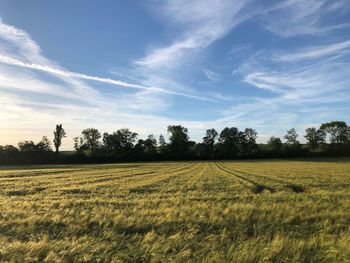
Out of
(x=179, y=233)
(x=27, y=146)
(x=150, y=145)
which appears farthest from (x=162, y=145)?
(x=179, y=233)

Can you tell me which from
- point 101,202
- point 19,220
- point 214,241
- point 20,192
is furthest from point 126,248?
point 20,192

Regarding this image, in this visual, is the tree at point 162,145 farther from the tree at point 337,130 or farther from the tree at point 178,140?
the tree at point 337,130

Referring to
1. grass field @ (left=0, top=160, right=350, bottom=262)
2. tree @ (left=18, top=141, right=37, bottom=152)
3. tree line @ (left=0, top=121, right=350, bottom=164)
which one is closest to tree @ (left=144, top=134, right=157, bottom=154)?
tree line @ (left=0, top=121, right=350, bottom=164)

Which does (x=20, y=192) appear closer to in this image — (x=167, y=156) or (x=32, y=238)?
(x=32, y=238)

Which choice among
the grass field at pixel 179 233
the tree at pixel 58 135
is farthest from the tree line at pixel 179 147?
the grass field at pixel 179 233

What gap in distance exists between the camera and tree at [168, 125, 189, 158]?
15075 cm

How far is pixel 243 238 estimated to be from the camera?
8539 millimetres

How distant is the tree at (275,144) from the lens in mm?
143450

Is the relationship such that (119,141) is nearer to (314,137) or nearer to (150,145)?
(150,145)

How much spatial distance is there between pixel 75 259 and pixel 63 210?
726 cm

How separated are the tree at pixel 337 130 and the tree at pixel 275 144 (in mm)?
24776

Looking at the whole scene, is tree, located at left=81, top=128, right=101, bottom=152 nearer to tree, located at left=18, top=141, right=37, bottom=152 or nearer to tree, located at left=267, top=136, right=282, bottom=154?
tree, located at left=18, top=141, right=37, bottom=152

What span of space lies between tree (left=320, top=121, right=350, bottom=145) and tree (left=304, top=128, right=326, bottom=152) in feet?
11.2

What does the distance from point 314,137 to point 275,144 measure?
21.5 m
